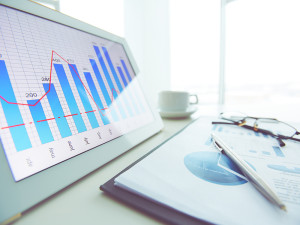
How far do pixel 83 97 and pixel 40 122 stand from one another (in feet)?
0.29

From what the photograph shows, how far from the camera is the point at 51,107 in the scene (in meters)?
0.24

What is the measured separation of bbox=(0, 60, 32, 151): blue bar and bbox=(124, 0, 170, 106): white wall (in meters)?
2.08

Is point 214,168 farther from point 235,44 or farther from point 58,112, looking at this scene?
point 235,44

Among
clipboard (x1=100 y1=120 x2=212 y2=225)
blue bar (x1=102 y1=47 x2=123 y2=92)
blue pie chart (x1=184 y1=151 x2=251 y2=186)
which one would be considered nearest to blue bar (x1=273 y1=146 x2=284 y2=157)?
blue pie chart (x1=184 y1=151 x2=251 y2=186)

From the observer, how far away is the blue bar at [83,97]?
289mm

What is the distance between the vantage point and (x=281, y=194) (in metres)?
0.18

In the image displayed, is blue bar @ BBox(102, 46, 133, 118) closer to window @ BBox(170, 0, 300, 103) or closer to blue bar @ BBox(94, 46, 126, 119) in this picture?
blue bar @ BBox(94, 46, 126, 119)

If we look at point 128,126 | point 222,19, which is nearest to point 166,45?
point 222,19

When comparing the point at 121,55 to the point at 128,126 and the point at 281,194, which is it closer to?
the point at 128,126

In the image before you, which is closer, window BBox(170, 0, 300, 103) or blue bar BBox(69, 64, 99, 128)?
blue bar BBox(69, 64, 99, 128)

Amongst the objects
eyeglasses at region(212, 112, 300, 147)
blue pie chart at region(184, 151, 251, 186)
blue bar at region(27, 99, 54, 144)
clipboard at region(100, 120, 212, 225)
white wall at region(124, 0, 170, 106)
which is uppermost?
white wall at region(124, 0, 170, 106)

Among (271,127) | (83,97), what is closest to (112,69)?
(83,97)

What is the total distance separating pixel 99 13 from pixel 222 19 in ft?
4.58

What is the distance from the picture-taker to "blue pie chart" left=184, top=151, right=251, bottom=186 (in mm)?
209
